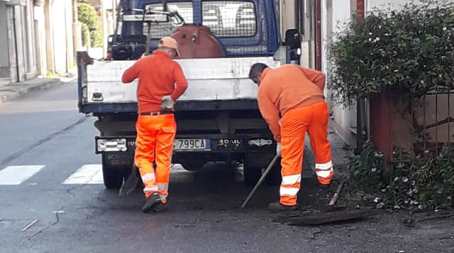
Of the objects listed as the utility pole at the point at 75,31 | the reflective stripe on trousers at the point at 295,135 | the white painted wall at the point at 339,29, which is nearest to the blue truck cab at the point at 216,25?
the white painted wall at the point at 339,29

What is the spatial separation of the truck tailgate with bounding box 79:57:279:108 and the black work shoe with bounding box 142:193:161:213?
994 millimetres

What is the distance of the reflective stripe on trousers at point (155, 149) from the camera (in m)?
8.70

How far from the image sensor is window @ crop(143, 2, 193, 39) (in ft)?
37.3

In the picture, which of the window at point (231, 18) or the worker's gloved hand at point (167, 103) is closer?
the worker's gloved hand at point (167, 103)

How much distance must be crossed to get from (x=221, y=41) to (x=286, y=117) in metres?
2.92

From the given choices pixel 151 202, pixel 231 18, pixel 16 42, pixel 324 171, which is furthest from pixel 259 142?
pixel 16 42

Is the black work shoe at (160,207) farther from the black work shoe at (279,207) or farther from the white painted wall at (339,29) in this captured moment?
the white painted wall at (339,29)

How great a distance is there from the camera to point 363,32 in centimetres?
886

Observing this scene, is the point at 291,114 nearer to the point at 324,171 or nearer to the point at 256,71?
the point at 256,71

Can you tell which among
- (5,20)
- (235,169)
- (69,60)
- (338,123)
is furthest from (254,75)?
(69,60)

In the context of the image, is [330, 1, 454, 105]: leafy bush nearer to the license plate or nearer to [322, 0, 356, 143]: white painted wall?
the license plate

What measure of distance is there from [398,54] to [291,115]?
118cm

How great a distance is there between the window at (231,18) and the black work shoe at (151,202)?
120 inches

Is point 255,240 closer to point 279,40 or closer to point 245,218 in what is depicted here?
point 245,218
